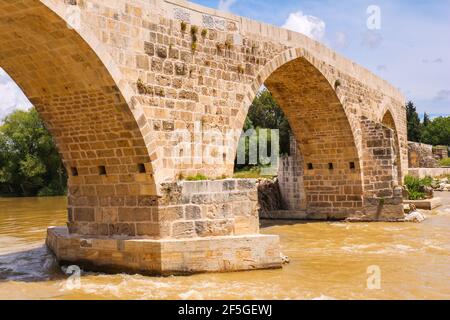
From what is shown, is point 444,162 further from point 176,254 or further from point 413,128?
point 176,254

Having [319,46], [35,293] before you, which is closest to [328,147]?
[319,46]

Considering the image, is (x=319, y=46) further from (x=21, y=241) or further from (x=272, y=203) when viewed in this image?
(x=21, y=241)

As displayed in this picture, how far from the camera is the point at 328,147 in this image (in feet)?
49.6

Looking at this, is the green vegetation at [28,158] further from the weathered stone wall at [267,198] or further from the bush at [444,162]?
the bush at [444,162]

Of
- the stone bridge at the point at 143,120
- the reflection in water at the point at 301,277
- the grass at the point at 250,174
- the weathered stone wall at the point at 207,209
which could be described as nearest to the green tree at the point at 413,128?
the grass at the point at 250,174

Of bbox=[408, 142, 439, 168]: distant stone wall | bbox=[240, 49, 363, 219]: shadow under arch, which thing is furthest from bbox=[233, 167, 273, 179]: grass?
bbox=[408, 142, 439, 168]: distant stone wall

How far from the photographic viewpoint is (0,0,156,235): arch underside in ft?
22.8

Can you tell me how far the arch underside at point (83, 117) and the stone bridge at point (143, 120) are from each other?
19 millimetres

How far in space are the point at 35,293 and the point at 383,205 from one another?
402 inches

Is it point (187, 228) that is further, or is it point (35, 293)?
point (187, 228)

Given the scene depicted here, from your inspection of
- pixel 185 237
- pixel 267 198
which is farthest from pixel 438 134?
pixel 185 237

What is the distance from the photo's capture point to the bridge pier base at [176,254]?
24.1 feet

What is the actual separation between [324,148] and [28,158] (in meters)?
24.0
